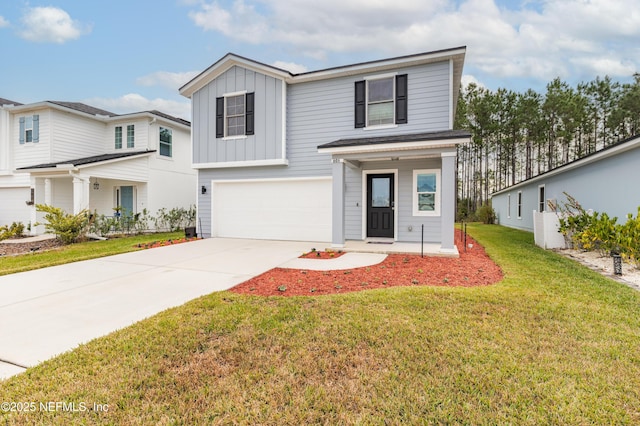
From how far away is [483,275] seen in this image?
18.7 ft

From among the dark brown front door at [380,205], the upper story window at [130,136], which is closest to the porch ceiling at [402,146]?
the dark brown front door at [380,205]

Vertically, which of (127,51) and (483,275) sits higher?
(127,51)

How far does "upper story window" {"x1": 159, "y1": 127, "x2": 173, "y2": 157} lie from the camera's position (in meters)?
15.0

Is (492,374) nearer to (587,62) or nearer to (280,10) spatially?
(280,10)

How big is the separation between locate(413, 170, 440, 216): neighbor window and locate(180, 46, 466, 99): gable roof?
3158mm

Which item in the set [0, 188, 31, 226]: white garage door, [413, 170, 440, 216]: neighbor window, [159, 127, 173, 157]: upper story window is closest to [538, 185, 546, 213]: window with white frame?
[413, 170, 440, 216]: neighbor window

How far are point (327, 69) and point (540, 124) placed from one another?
22.5 metres

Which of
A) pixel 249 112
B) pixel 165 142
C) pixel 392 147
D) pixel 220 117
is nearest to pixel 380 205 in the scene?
pixel 392 147

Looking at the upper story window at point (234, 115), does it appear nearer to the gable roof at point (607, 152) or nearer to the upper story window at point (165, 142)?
the upper story window at point (165, 142)

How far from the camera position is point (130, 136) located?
15.1 metres

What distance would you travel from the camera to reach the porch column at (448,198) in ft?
24.3

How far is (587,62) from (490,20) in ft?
50.5

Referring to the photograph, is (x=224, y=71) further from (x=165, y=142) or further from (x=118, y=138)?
(x=118, y=138)

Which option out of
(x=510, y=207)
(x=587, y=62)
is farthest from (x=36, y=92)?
(x=587, y=62)
